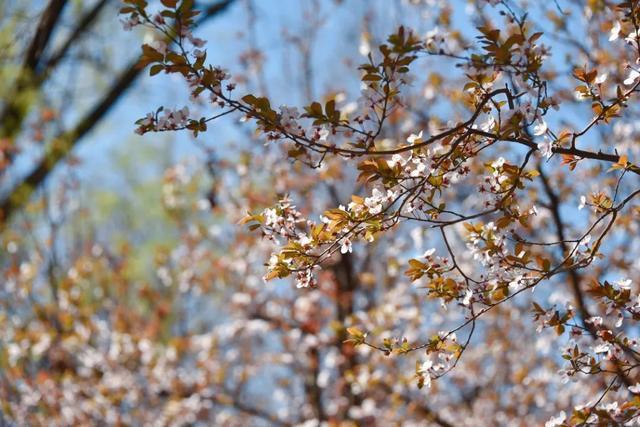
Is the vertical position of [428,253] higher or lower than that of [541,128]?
lower

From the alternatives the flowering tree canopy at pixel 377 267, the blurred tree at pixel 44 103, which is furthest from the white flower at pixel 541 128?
the blurred tree at pixel 44 103

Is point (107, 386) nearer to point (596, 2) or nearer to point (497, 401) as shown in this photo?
point (497, 401)

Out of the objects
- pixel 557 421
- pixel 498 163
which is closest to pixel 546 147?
pixel 498 163

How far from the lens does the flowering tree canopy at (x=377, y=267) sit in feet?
6.15

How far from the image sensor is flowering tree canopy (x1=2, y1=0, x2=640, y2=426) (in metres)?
Answer: 1.88

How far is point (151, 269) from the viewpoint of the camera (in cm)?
1059

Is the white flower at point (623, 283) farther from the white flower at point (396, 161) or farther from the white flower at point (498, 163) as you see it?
the white flower at point (396, 161)

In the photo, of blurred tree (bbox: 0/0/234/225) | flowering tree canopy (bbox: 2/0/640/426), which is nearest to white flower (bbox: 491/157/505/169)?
flowering tree canopy (bbox: 2/0/640/426)

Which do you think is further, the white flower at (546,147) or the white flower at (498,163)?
the white flower at (498,163)

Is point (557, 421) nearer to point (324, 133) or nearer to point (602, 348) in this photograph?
point (602, 348)

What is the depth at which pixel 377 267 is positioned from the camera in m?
6.55

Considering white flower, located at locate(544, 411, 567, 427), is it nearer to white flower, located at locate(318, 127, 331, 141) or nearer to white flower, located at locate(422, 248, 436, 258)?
white flower, located at locate(422, 248, 436, 258)

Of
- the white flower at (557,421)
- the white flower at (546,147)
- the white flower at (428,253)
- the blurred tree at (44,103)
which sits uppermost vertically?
the blurred tree at (44,103)

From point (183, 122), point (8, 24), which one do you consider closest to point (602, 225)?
point (183, 122)
